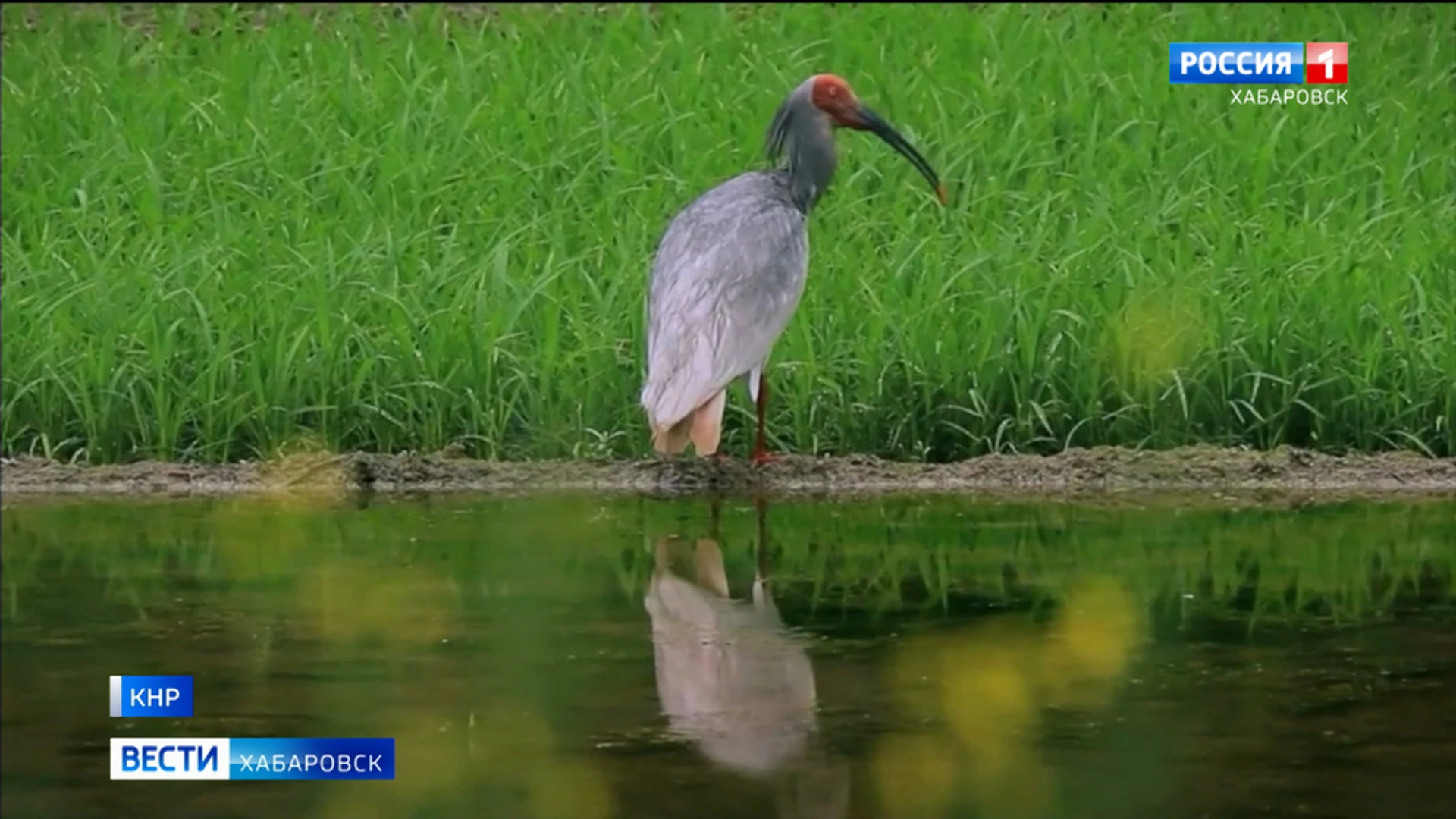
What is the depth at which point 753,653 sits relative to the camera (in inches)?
287

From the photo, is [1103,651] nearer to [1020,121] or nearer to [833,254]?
[833,254]

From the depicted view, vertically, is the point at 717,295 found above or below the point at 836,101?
below

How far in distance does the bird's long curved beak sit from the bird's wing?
0.72 m

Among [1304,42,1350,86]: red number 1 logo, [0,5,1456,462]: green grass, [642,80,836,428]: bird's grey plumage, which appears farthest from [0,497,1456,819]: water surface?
[1304,42,1350,86]: red number 1 logo

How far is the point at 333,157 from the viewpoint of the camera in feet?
42.9

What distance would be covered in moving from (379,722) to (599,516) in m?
2.67
